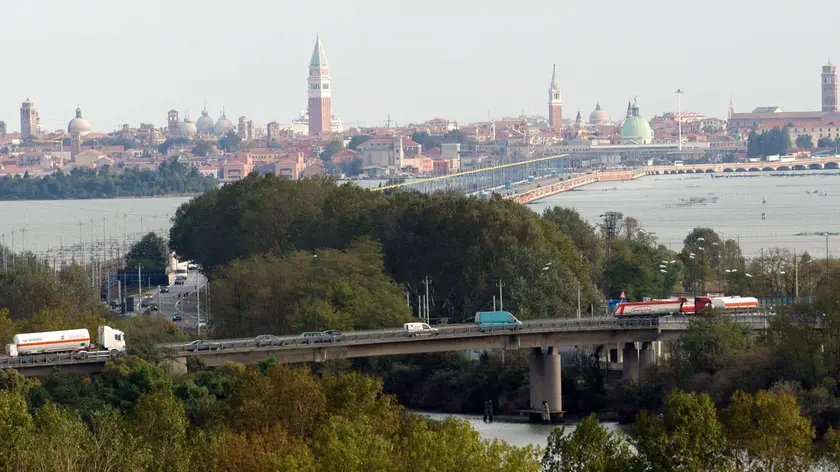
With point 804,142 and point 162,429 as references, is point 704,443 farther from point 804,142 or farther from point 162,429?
point 804,142

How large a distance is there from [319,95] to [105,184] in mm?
61779

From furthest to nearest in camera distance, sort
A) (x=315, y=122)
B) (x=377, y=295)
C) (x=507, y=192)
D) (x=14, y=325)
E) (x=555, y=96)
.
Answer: (x=555, y=96)
(x=315, y=122)
(x=507, y=192)
(x=377, y=295)
(x=14, y=325)

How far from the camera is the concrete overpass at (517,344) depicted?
83.8 feet

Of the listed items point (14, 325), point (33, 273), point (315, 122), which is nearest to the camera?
point (14, 325)

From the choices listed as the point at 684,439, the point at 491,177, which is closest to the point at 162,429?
the point at 684,439

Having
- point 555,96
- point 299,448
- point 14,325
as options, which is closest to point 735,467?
point 299,448

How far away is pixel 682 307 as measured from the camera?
92.6ft

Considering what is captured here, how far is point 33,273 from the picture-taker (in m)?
33.4

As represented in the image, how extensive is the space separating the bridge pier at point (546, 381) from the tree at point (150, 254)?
70.7 feet

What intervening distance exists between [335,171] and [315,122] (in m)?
42.3

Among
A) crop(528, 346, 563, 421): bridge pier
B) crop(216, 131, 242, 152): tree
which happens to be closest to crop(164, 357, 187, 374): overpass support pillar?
crop(528, 346, 563, 421): bridge pier

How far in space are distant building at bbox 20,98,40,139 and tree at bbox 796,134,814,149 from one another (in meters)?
72.3

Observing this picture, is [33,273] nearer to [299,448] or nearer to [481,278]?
[481,278]

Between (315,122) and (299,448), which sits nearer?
(299,448)
